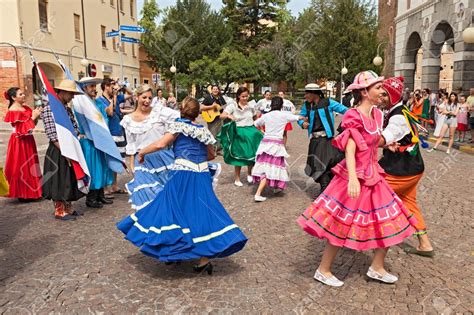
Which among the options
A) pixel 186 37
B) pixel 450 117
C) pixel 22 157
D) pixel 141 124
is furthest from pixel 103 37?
pixel 141 124

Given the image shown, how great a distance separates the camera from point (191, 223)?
3863 mm

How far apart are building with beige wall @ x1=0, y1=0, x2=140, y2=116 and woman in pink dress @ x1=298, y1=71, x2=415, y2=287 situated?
14.8m

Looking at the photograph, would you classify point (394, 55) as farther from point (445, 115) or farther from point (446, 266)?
point (446, 266)

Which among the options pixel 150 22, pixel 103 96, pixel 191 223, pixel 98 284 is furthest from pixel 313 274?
pixel 150 22

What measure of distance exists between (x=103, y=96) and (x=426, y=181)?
6015 mm

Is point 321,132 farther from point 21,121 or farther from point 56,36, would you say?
point 56,36

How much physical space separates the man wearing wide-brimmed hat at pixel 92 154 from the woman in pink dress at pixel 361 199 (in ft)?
12.1

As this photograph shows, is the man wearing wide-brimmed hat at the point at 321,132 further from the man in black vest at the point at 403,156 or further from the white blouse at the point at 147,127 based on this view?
the white blouse at the point at 147,127

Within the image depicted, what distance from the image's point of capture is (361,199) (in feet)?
11.7

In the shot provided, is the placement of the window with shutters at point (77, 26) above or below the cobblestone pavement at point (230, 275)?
above

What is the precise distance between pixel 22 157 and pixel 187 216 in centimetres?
434

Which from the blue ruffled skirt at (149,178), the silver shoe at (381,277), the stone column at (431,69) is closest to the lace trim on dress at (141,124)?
the blue ruffled skirt at (149,178)

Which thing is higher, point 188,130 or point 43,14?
point 43,14

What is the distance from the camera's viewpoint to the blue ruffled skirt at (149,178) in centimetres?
502
